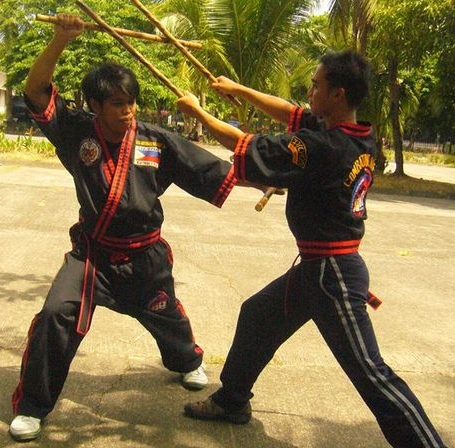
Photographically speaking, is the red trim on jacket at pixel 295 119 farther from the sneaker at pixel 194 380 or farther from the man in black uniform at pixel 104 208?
the sneaker at pixel 194 380

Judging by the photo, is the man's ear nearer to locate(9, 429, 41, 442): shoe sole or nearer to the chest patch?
the chest patch

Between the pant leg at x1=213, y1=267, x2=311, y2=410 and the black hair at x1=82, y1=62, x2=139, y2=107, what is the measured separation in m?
1.09

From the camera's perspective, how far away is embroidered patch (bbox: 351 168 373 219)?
2508mm

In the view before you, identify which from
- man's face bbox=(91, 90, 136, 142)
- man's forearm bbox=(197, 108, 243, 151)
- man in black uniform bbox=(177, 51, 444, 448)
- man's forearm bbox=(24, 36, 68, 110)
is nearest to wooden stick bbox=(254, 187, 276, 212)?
man in black uniform bbox=(177, 51, 444, 448)

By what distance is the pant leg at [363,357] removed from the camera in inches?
94.3

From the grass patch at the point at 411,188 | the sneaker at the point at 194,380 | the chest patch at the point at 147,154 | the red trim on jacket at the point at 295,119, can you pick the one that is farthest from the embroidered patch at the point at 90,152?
the grass patch at the point at 411,188

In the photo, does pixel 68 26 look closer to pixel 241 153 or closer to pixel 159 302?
pixel 241 153

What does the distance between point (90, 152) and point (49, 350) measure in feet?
2.92

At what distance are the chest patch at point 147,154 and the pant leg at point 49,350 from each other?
0.62 m

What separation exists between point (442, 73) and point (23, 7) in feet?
61.7

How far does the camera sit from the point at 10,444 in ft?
8.68

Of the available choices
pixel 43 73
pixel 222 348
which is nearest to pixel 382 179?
pixel 222 348

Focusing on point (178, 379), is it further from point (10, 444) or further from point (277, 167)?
point (277, 167)

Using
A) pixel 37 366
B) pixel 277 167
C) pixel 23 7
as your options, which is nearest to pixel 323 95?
pixel 277 167
